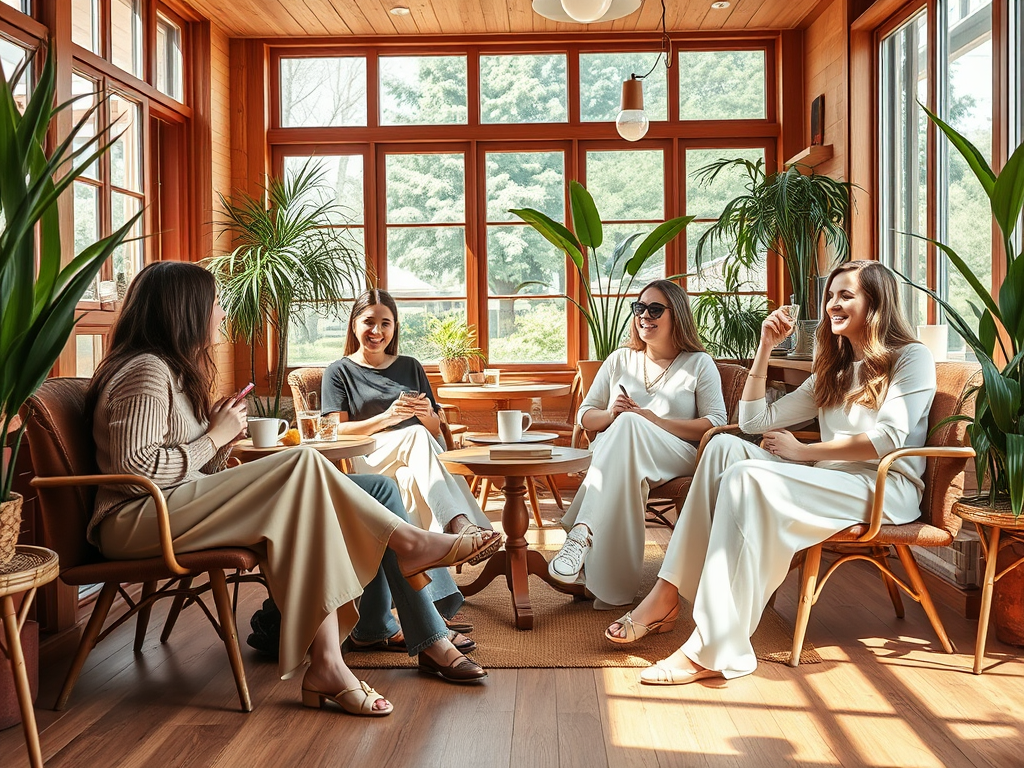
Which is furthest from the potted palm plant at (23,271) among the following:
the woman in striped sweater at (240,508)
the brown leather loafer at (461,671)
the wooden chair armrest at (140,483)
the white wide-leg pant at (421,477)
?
the white wide-leg pant at (421,477)

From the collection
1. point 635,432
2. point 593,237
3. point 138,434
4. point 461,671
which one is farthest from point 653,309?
point 138,434

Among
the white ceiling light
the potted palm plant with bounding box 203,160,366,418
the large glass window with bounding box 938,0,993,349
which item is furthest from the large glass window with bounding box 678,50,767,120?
the white ceiling light

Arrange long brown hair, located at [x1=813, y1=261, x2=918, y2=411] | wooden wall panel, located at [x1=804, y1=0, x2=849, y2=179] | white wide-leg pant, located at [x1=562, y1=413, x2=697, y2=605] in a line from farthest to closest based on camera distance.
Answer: wooden wall panel, located at [x1=804, y1=0, x2=849, y2=179] < white wide-leg pant, located at [x1=562, y1=413, x2=697, y2=605] < long brown hair, located at [x1=813, y1=261, x2=918, y2=411]

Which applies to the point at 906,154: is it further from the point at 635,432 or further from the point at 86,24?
the point at 86,24

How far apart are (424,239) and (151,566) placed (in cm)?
408

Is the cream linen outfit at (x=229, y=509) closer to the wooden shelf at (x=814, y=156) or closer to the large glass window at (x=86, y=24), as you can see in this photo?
the large glass window at (x=86, y=24)

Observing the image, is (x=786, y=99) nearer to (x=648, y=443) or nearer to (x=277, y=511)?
(x=648, y=443)

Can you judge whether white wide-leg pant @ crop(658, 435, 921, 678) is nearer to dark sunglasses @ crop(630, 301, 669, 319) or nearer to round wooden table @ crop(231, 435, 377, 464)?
round wooden table @ crop(231, 435, 377, 464)

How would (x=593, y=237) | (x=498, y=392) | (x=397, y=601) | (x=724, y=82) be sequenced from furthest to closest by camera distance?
(x=724, y=82) < (x=593, y=237) < (x=498, y=392) < (x=397, y=601)

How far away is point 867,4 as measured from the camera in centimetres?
497

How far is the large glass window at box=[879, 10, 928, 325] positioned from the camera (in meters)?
4.42

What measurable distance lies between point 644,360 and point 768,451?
0.82 meters

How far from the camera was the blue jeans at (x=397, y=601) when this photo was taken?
264 centimetres

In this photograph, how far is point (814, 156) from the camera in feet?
17.6
